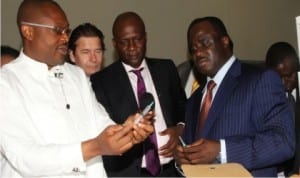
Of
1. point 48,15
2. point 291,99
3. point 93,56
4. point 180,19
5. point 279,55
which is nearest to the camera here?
point 48,15

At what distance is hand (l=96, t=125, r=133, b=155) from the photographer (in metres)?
1.53

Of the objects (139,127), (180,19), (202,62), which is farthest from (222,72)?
(180,19)

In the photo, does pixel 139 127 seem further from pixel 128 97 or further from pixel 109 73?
pixel 109 73

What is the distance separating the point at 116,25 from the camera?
252 cm

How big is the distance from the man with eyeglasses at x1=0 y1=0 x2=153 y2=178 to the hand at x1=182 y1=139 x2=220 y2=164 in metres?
0.23

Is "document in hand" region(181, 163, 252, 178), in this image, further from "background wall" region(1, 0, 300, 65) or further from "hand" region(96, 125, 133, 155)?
"background wall" region(1, 0, 300, 65)

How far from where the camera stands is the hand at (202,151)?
1.79 m

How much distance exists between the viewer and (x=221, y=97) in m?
1.99

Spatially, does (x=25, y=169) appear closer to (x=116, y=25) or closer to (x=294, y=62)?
Result: (x=116, y=25)

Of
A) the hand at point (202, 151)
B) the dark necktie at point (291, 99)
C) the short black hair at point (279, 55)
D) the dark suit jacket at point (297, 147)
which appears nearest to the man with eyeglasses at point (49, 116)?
the hand at point (202, 151)

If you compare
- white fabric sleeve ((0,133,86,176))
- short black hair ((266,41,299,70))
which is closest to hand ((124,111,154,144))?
white fabric sleeve ((0,133,86,176))

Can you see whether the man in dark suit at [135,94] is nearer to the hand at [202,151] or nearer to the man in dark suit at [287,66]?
the hand at [202,151]

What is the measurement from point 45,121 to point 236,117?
0.84 metres

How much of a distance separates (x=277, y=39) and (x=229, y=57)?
2220mm
